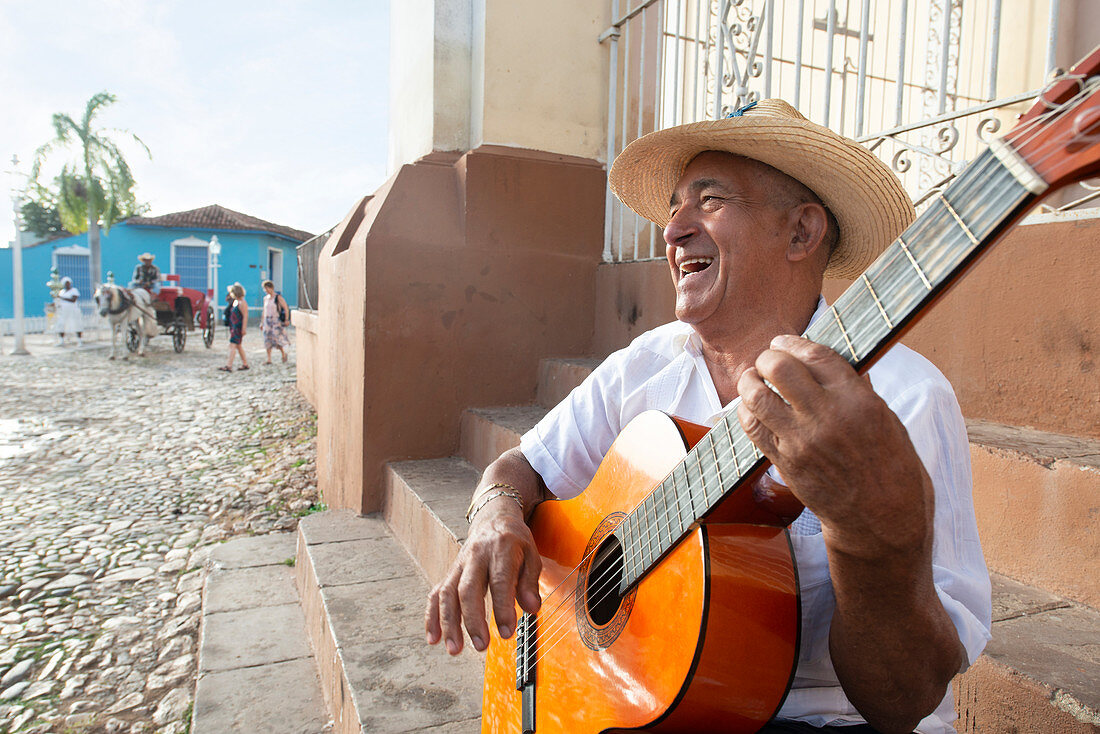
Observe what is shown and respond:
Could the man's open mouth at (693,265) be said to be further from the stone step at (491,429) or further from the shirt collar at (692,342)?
the stone step at (491,429)

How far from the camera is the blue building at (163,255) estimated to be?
29750 millimetres

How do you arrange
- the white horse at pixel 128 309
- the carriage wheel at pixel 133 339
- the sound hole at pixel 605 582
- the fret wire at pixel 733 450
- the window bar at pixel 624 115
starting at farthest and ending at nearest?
1. the carriage wheel at pixel 133 339
2. the white horse at pixel 128 309
3. the window bar at pixel 624 115
4. the sound hole at pixel 605 582
5. the fret wire at pixel 733 450

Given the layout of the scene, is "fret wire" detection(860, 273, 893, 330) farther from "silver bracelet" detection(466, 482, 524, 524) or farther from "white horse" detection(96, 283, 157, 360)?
"white horse" detection(96, 283, 157, 360)

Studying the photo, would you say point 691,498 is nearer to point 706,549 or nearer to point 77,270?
point 706,549

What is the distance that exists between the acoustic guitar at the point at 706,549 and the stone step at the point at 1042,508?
0.85 m

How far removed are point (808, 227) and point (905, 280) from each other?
0.89 metres

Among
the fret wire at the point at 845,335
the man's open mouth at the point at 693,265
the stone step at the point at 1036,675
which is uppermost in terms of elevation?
the man's open mouth at the point at 693,265

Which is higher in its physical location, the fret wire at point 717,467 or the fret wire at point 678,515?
the fret wire at point 717,467

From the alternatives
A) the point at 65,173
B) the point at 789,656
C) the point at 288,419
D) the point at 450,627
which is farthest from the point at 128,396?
the point at 65,173

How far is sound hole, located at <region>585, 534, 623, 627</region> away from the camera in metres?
1.28

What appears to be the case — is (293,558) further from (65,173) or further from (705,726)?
(65,173)

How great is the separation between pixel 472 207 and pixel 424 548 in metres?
1.84

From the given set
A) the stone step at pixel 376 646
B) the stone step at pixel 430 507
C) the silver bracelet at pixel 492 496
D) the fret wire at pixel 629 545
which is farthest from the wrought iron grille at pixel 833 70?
the stone step at pixel 376 646

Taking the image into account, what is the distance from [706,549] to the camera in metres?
1.06
